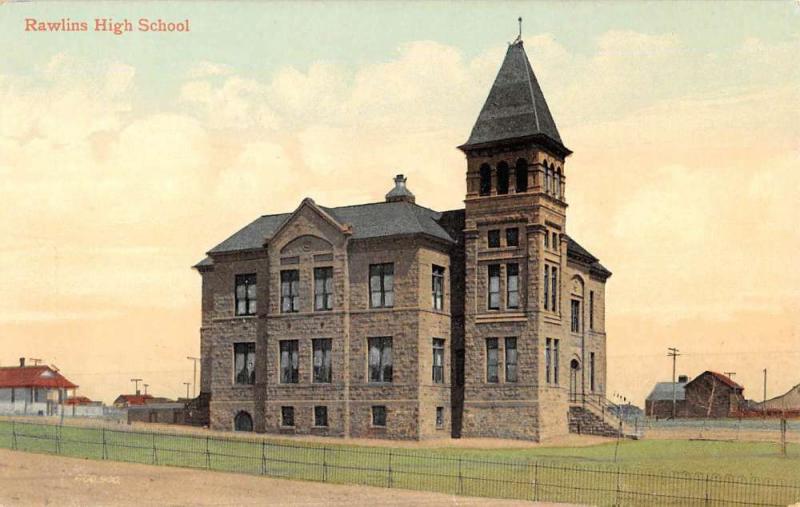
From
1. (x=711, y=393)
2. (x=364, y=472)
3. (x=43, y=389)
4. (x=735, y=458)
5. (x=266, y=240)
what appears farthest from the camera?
(x=711, y=393)

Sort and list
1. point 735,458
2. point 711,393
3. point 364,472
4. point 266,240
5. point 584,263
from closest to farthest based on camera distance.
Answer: point 364,472 → point 735,458 → point 266,240 → point 584,263 → point 711,393

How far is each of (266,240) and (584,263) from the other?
17316mm

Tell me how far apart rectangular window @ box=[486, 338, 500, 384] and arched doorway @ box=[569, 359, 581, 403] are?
6632 mm

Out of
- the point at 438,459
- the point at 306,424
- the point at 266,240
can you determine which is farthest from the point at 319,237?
the point at 438,459

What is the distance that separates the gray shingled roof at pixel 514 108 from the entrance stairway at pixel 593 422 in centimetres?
1318

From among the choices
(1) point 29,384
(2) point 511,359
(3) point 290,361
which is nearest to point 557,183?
(2) point 511,359

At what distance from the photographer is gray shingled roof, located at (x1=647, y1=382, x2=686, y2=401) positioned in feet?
353

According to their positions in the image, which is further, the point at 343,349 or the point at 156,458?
the point at 343,349

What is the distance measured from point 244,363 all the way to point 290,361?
10.8 ft

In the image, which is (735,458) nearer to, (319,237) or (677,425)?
(319,237)

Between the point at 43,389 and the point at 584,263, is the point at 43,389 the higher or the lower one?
A: the lower one

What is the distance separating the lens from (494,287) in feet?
162

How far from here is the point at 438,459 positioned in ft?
122

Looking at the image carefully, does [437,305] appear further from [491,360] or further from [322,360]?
[322,360]
